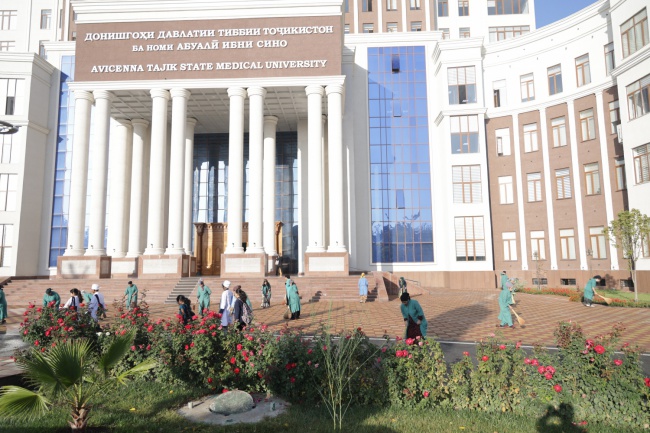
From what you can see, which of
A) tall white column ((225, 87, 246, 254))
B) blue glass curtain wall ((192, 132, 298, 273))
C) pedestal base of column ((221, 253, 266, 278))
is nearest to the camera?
pedestal base of column ((221, 253, 266, 278))

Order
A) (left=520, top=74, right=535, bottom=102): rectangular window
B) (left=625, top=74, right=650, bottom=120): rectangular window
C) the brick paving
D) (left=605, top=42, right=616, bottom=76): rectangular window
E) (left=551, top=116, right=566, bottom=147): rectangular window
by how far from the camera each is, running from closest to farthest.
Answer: the brick paving
(left=625, top=74, right=650, bottom=120): rectangular window
(left=605, top=42, right=616, bottom=76): rectangular window
(left=551, top=116, right=566, bottom=147): rectangular window
(left=520, top=74, right=535, bottom=102): rectangular window

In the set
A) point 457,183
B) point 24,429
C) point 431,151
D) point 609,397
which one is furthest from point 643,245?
point 24,429

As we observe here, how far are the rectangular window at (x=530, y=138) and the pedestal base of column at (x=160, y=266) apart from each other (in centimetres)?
2426

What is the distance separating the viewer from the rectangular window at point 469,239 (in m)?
28.6

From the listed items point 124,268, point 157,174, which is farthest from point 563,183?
point 124,268

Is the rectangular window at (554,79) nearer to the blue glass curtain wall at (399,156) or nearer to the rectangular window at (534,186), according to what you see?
the rectangular window at (534,186)

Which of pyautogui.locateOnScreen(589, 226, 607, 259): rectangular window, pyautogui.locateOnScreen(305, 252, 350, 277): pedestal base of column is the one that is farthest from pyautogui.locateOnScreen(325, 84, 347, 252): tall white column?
pyautogui.locateOnScreen(589, 226, 607, 259): rectangular window

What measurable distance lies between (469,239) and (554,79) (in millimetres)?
12360

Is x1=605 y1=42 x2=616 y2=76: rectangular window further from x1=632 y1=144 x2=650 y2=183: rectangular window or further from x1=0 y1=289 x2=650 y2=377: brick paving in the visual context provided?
x1=0 y1=289 x2=650 y2=377: brick paving

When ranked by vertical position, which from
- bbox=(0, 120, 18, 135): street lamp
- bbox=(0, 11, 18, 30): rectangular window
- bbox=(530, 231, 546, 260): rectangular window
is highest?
bbox=(0, 11, 18, 30): rectangular window

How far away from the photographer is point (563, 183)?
28.0 m

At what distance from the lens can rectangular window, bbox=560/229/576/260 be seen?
27158 mm

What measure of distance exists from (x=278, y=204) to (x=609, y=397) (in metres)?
28.0

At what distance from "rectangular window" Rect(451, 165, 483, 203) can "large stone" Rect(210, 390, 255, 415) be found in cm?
2547
